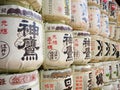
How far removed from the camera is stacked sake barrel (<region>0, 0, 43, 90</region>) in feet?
4.52

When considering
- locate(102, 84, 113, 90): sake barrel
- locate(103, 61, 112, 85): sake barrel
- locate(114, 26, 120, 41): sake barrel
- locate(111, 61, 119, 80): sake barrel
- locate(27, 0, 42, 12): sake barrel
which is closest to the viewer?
locate(27, 0, 42, 12): sake barrel

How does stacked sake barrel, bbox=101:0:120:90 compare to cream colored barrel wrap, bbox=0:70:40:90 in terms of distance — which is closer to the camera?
cream colored barrel wrap, bbox=0:70:40:90

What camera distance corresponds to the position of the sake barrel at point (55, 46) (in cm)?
189

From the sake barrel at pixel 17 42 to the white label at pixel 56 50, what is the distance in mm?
380

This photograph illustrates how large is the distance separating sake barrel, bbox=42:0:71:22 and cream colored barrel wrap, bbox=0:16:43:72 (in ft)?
1.41

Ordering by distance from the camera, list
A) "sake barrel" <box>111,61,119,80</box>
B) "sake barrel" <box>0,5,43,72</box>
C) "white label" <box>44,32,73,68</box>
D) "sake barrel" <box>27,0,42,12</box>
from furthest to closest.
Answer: "sake barrel" <box>111,61,119,80</box>, "white label" <box>44,32,73,68</box>, "sake barrel" <box>27,0,42,12</box>, "sake barrel" <box>0,5,43,72</box>

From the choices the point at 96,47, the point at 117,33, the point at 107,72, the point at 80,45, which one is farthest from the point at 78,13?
the point at 117,33

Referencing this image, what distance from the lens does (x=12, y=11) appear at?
1.41 metres

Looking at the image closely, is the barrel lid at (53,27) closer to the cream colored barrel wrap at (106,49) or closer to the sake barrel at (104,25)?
the sake barrel at (104,25)

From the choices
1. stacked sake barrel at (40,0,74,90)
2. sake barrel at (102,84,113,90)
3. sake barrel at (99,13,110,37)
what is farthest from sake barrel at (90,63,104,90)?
stacked sake barrel at (40,0,74,90)

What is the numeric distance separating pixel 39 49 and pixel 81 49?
0.96 metres

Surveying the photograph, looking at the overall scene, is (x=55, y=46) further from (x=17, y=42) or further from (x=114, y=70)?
(x=114, y=70)

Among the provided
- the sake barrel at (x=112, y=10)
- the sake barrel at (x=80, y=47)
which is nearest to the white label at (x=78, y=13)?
the sake barrel at (x=80, y=47)

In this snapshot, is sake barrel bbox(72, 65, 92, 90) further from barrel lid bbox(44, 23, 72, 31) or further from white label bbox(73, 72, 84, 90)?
barrel lid bbox(44, 23, 72, 31)
